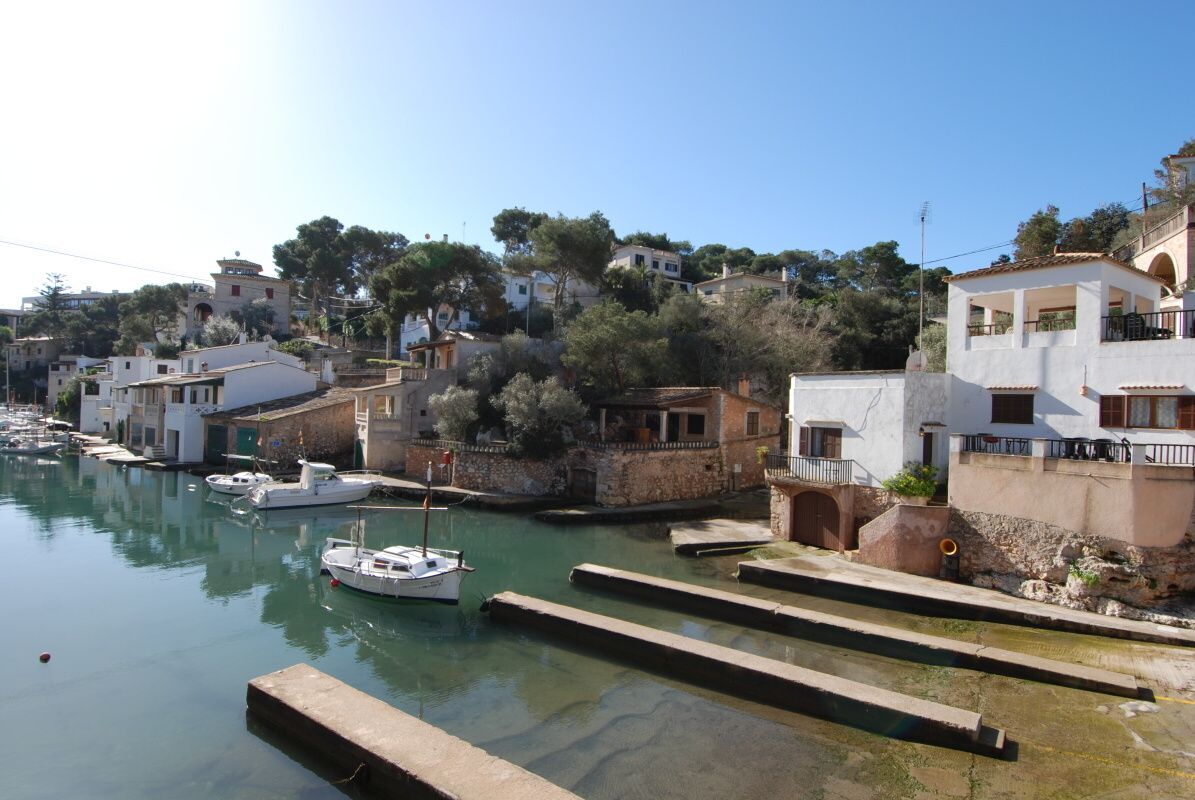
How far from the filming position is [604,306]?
33.0 m

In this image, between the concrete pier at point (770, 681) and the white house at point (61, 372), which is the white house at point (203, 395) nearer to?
the concrete pier at point (770, 681)

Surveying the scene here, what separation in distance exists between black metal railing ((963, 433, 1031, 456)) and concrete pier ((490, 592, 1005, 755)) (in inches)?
354

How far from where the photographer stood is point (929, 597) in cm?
1487

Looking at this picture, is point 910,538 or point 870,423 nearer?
point 910,538

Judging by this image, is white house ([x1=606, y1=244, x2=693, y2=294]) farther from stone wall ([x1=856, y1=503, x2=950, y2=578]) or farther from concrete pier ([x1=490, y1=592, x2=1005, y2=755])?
concrete pier ([x1=490, y1=592, x2=1005, y2=755])

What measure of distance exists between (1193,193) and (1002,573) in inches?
990

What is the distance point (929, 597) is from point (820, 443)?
6.73 metres

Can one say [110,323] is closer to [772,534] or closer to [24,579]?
[24,579]

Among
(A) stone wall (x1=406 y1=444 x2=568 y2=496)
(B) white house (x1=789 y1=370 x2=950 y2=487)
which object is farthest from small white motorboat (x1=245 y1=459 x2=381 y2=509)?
(B) white house (x1=789 y1=370 x2=950 y2=487)

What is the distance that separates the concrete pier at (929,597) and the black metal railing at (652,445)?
961 centimetres

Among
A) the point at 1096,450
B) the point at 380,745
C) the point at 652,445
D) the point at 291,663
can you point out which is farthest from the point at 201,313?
the point at 1096,450

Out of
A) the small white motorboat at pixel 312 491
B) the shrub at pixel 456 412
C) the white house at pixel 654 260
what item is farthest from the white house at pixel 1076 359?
the white house at pixel 654 260

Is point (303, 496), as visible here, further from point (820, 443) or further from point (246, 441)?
point (820, 443)

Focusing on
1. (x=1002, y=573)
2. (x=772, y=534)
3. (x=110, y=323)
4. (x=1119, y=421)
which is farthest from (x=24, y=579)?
(x=110, y=323)
